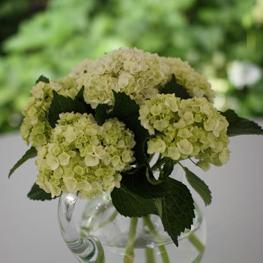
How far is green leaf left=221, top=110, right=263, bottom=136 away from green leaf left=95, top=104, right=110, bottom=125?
16 centimetres

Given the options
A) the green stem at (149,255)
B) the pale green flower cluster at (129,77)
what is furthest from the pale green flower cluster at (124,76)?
the green stem at (149,255)

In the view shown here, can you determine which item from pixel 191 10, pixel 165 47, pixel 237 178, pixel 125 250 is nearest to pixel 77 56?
pixel 165 47

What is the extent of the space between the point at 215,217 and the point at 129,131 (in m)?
0.36

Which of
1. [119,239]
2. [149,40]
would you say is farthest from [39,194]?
[149,40]

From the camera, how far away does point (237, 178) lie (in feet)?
3.36

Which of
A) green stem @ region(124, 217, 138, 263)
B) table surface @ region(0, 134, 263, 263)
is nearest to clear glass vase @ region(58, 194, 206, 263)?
green stem @ region(124, 217, 138, 263)

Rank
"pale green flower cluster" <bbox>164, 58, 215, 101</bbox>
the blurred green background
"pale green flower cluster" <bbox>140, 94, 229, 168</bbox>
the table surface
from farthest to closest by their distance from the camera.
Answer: the blurred green background
the table surface
"pale green flower cluster" <bbox>164, 58, 215, 101</bbox>
"pale green flower cluster" <bbox>140, 94, 229, 168</bbox>

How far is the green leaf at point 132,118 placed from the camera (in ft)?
2.03

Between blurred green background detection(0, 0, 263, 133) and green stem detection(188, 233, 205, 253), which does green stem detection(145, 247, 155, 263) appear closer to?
green stem detection(188, 233, 205, 253)

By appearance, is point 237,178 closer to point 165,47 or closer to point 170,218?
point 170,218

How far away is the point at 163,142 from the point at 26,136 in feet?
0.59

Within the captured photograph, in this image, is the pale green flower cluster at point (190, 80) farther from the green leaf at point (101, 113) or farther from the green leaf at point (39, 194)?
the green leaf at point (39, 194)

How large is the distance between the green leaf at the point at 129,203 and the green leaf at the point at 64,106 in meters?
0.10

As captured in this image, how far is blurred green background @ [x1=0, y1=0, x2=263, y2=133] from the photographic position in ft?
6.95
